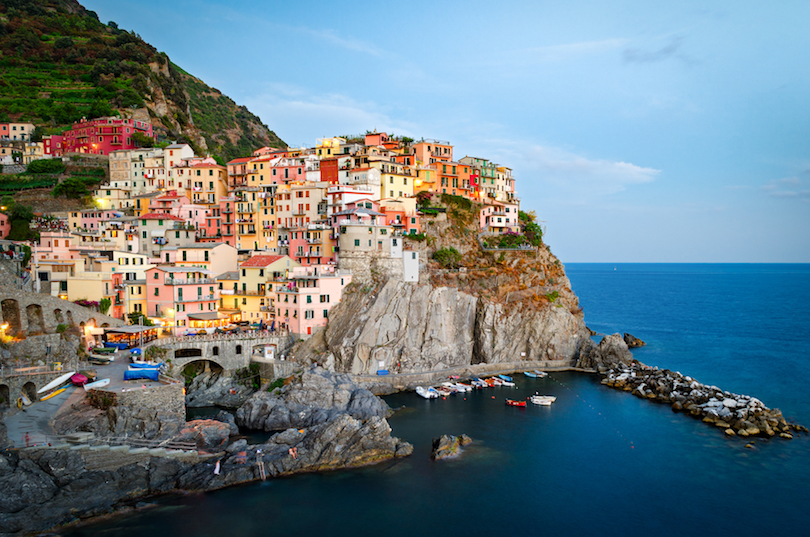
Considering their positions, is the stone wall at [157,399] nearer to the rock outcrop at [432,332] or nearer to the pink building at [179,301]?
the pink building at [179,301]

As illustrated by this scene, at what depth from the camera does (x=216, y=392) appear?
162 feet

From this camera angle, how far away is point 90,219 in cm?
6644

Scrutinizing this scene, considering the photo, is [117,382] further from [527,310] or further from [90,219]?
[527,310]

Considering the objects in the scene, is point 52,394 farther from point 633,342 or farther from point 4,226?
point 633,342

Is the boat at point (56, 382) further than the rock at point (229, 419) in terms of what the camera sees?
No

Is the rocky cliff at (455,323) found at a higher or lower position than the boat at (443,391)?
higher

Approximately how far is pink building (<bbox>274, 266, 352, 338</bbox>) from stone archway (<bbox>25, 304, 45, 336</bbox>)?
20.5 m

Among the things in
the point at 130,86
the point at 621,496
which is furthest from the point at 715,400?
the point at 130,86

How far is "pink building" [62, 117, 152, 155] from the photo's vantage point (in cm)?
8431

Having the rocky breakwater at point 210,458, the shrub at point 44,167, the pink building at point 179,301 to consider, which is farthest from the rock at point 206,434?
the shrub at point 44,167

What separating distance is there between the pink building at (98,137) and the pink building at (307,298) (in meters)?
46.1

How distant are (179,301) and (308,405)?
19260mm

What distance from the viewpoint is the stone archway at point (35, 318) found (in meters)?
44.3

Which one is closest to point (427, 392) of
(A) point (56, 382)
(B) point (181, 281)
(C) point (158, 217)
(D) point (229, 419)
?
(D) point (229, 419)
